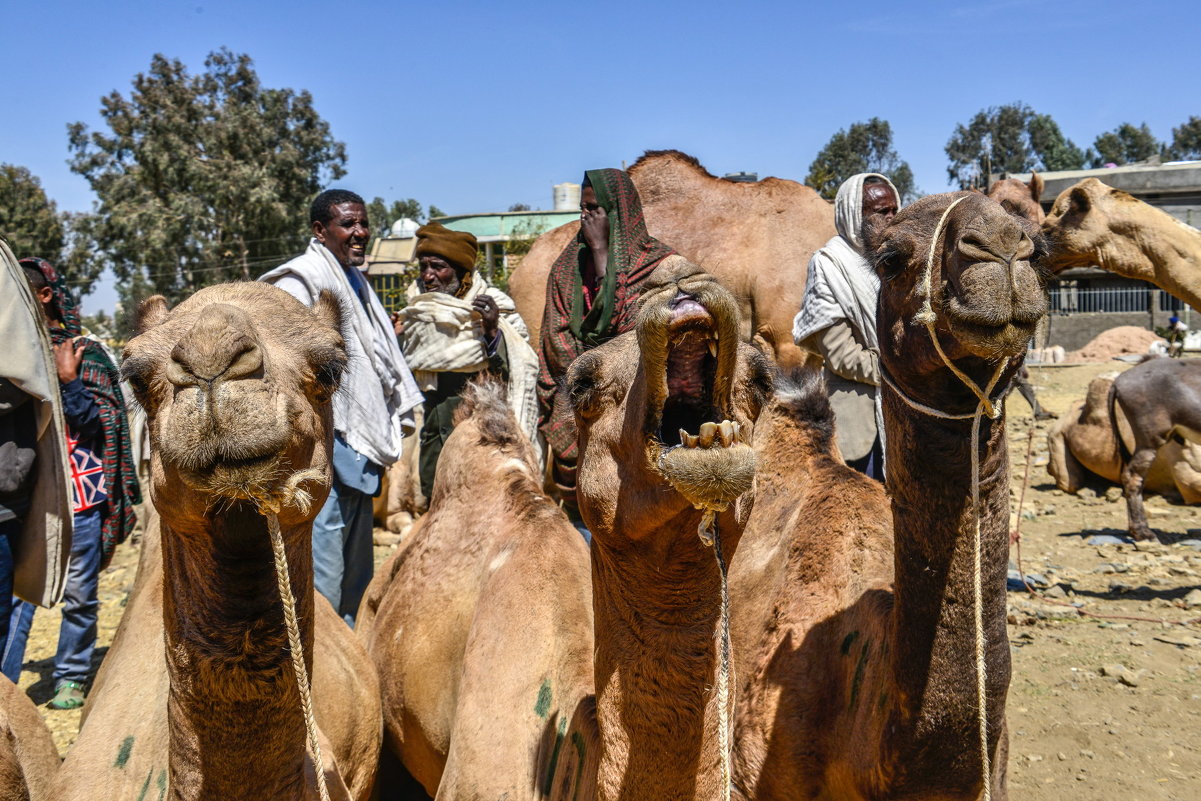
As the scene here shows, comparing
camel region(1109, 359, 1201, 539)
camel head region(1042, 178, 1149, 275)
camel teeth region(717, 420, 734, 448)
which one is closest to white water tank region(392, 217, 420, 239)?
camel region(1109, 359, 1201, 539)

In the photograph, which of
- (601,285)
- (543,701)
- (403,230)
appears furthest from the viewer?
(403,230)

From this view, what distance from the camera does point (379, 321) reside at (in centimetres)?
481

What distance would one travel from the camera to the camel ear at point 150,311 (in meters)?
2.49

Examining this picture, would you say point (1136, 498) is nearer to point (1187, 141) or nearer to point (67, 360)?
point (67, 360)

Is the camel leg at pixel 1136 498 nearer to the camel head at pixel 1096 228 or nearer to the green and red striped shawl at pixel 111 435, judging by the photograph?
the camel head at pixel 1096 228

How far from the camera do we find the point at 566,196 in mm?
27781

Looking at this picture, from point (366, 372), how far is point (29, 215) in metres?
35.8

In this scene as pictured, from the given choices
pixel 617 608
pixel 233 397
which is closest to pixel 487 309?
pixel 617 608

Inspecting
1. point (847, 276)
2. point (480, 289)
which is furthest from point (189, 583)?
point (480, 289)

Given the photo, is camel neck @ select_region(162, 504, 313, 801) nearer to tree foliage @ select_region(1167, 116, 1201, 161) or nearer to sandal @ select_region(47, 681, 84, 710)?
sandal @ select_region(47, 681, 84, 710)

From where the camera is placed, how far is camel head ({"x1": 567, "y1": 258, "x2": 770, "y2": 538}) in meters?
1.88

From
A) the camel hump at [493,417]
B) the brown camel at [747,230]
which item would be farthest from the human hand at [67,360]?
the brown camel at [747,230]

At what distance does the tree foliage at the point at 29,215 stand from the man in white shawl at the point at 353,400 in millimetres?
33392

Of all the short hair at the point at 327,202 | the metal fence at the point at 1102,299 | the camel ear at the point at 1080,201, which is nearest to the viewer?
the camel ear at the point at 1080,201
